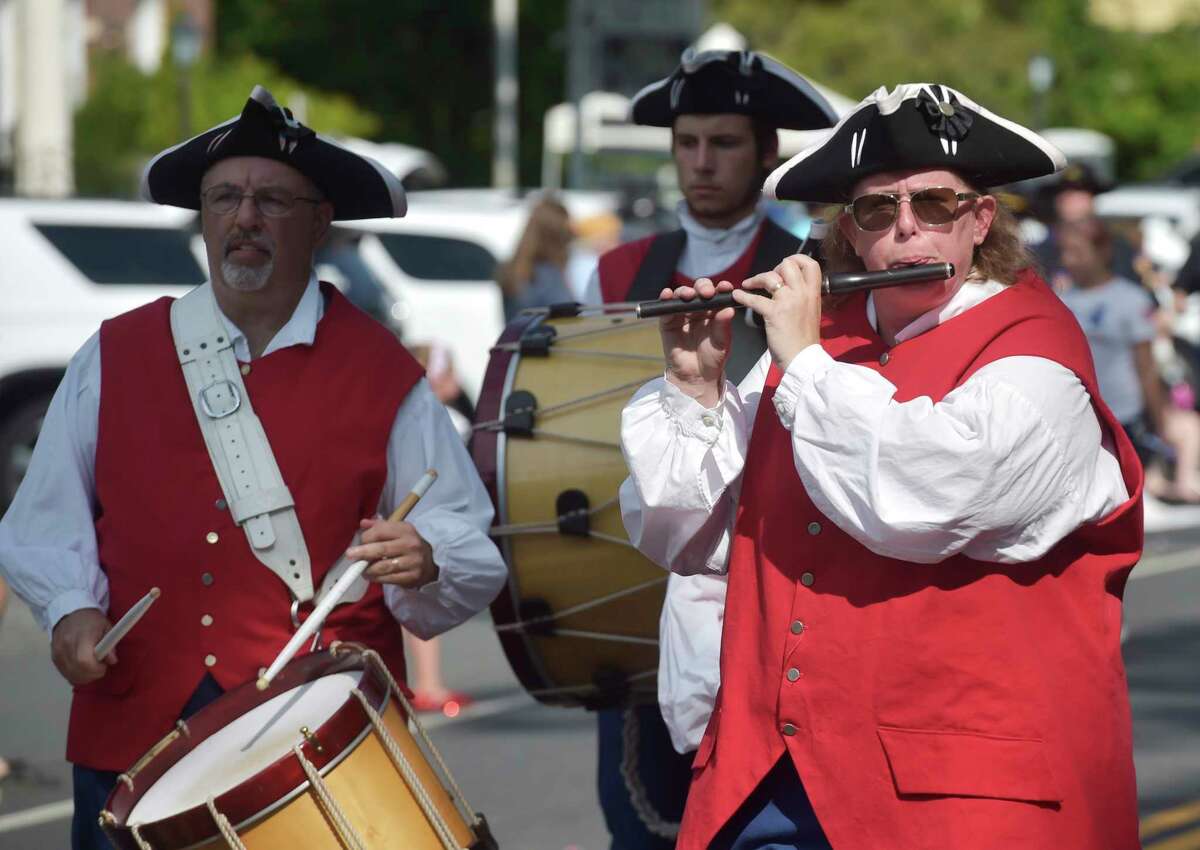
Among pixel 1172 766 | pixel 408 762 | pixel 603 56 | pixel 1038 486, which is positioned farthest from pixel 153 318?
pixel 603 56

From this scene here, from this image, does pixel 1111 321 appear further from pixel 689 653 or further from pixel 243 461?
pixel 243 461

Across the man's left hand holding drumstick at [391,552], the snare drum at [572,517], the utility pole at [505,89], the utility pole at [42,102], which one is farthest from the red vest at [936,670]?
the utility pole at [505,89]

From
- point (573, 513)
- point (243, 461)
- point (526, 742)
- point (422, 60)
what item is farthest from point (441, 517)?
point (422, 60)

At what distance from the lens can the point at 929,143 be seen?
3.03 m

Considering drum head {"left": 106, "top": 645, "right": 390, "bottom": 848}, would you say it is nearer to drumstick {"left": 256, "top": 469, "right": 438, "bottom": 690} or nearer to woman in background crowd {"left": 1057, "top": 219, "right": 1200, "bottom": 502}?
drumstick {"left": 256, "top": 469, "right": 438, "bottom": 690}

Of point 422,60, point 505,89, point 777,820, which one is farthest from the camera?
point 422,60

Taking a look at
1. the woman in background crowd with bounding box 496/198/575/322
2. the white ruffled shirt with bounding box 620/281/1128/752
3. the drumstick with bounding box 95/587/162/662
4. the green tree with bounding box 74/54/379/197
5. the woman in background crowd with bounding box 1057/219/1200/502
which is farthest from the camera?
the green tree with bounding box 74/54/379/197

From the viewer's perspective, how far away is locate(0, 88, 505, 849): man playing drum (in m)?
3.71

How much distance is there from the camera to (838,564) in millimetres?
2977

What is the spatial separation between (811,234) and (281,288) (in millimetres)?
1081

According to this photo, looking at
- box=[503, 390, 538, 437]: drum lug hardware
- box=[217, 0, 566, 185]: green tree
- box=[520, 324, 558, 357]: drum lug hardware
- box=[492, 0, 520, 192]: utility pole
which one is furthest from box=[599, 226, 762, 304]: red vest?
box=[217, 0, 566, 185]: green tree

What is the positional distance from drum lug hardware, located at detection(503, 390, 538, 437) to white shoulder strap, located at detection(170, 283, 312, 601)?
79cm

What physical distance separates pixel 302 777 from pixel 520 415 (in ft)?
4.68

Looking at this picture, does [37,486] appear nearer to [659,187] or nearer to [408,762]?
[408,762]
